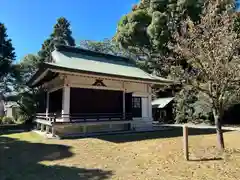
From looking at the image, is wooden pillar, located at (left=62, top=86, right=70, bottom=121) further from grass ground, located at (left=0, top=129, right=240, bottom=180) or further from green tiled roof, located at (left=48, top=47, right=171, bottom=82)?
grass ground, located at (left=0, top=129, right=240, bottom=180)

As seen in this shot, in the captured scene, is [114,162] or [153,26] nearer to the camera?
[114,162]

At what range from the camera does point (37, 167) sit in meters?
6.98

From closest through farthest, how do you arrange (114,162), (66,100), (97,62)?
(114,162)
(66,100)
(97,62)

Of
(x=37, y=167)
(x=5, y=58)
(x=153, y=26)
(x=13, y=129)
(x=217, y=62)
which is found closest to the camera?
(x=37, y=167)

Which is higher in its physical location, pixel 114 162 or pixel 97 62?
pixel 97 62

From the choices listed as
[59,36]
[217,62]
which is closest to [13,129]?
[217,62]

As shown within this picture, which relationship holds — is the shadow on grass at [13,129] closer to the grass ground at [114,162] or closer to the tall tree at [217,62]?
the grass ground at [114,162]

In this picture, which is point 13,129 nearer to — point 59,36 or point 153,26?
point 153,26

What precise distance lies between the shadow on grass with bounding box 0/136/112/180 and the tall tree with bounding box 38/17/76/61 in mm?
25445

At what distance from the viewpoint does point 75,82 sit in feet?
47.7

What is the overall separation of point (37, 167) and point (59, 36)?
114 feet

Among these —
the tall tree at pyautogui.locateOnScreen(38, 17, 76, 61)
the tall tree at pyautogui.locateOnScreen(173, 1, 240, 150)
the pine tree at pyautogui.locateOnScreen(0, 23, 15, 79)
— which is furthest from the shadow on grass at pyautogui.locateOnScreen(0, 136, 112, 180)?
the tall tree at pyautogui.locateOnScreen(38, 17, 76, 61)

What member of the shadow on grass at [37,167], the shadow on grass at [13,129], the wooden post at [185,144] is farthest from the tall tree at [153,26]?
the shadow on grass at [37,167]

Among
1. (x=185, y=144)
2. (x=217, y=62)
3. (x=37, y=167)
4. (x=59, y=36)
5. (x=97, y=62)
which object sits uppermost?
(x=59, y=36)
